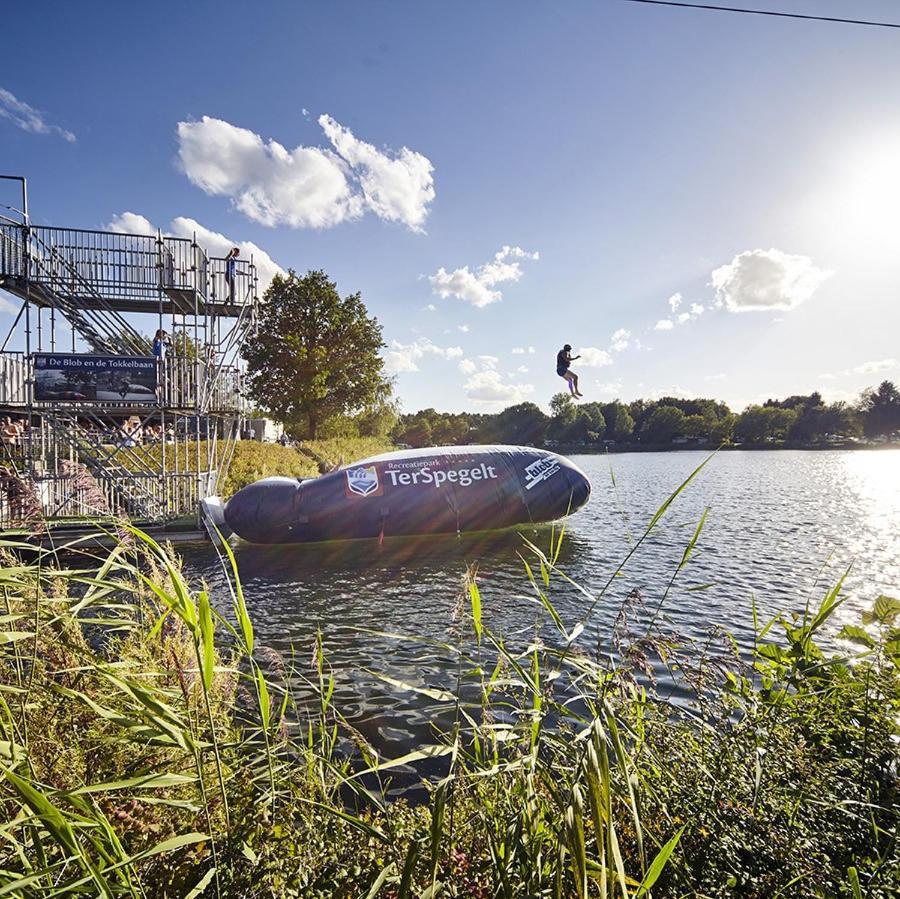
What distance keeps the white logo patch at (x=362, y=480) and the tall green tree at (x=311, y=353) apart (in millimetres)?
16650

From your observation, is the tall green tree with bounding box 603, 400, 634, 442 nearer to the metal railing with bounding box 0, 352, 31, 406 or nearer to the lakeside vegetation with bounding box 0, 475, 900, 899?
the metal railing with bounding box 0, 352, 31, 406

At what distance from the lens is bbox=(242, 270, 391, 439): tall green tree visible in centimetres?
2936

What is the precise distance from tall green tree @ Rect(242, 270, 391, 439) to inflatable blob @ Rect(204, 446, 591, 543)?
55.1ft

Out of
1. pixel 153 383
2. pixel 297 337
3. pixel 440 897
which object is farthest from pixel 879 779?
pixel 297 337

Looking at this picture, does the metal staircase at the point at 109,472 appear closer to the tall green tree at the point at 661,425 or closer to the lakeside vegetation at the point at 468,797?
the lakeside vegetation at the point at 468,797

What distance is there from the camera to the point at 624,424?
68.5 m

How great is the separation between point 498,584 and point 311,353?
23.5m

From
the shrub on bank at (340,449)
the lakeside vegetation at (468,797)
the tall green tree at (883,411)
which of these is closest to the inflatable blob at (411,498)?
the lakeside vegetation at (468,797)

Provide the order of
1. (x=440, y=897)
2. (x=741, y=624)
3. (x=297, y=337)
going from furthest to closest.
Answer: (x=297, y=337) < (x=741, y=624) < (x=440, y=897)

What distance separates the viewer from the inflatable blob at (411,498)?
517 inches

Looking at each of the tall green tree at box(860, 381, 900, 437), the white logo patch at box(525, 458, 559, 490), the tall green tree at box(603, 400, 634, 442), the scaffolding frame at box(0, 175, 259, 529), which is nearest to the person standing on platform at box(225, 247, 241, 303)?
the scaffolding frame at box(0, 175, 259, 529)

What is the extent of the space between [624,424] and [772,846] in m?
71.2

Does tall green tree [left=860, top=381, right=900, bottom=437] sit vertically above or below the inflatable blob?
above

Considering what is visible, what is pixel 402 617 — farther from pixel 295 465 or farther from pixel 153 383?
pixel 295 465
